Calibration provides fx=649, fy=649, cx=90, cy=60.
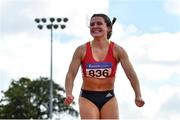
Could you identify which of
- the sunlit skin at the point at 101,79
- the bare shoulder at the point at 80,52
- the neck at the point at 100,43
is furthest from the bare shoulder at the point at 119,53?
the bare shoulder at the point at 80,52

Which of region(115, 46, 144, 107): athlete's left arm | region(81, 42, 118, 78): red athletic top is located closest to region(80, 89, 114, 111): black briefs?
region(81, 42, 118, 78): red athletic top

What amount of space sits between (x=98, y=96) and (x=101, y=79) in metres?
0.25

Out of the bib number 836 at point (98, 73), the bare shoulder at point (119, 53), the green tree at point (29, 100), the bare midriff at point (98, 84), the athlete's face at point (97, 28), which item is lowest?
the green tree at point (29, 100)

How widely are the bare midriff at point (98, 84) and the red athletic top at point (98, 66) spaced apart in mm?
55

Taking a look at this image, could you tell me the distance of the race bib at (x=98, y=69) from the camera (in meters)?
8.86

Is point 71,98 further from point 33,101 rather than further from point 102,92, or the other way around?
point 33,101

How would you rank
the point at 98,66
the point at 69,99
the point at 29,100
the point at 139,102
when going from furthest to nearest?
the point at 29,100, the point at 98,66, the point at 139,102, the point at 69,99

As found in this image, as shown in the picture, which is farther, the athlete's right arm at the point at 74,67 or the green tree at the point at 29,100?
the green tree at the point at 29,100

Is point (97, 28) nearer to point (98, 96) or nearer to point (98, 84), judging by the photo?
point (98, 84)

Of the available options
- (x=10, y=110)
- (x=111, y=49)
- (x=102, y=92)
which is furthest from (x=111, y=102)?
(x=10, y=110)

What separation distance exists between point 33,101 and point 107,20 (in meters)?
75.0

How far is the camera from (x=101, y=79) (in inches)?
351

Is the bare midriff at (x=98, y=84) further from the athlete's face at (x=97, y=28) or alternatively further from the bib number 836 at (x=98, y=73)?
the athlete's face at (x=97, y=28)

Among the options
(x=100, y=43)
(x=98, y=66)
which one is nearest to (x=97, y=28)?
(x=100, y=43)
